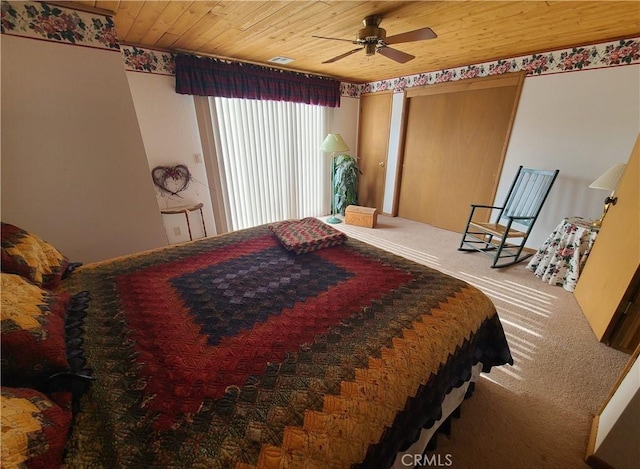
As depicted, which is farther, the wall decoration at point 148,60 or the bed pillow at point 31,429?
the wall decoration at point 148,60

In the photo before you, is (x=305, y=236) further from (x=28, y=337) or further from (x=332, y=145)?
(x=332, y=145)

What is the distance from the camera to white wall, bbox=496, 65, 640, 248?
2.29 m

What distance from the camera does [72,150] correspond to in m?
1.93

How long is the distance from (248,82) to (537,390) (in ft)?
12.6

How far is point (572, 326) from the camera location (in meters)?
1.92

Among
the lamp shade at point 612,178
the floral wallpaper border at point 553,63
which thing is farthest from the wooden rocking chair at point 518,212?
the floral wallpaper border at point 553,63

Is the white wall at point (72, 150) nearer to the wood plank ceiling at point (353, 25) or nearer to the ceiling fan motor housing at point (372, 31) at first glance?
the wood plank ceiling at point (353, 25)

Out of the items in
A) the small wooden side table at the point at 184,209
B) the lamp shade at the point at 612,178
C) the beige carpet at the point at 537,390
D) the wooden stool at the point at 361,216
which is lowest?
the beige carpet at the point at 537,390

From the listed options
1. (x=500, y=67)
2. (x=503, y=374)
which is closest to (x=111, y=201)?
(x=503, y=374)

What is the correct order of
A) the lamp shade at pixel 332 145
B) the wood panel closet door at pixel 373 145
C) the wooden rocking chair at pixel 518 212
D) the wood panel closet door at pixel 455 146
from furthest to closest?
1. the wood panel closet door at pixel 373 145
2. the lamp shade at pixel 332 145
3. the wood panel closet door at pixel 455 146
4. the wooden rocking chair at pixel 518 212

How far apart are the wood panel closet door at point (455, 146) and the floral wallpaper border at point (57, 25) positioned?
3.55 meters

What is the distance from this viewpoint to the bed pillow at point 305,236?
1651mm

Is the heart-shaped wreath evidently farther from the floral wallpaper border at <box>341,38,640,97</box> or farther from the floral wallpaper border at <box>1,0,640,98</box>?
the floral wallpaper border at <box>341,38,640,97</box>

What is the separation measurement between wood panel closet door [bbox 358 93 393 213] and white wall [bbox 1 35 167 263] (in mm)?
3438
